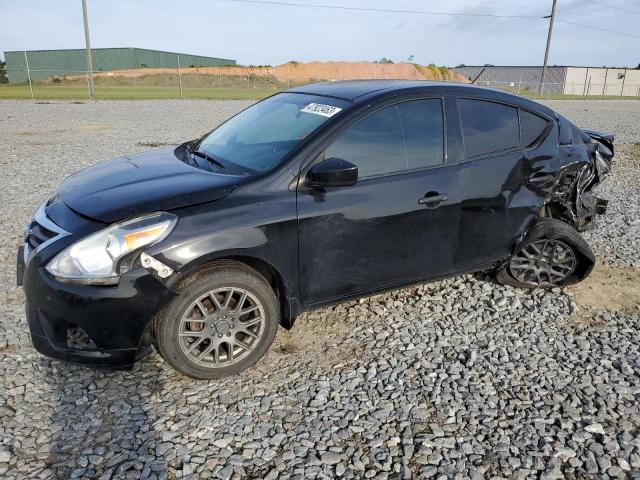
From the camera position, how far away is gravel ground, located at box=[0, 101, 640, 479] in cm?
243

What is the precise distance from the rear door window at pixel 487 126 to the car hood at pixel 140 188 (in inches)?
69.4

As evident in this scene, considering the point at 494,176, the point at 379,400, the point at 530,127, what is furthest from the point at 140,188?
the point at 530,127

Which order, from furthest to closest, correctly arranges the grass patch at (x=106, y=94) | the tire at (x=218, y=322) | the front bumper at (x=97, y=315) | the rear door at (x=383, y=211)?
the grass patch at (x=106, y=94) < the rear door at (x=383, y=211) < the tire at (x=218, y=322) < the front bumper at (x=97, y=315)

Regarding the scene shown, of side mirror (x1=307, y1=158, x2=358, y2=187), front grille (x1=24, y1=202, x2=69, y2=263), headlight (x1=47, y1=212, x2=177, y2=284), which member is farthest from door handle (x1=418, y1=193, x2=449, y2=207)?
front grille (x1=24, y1=202, x2=69, y2=263)

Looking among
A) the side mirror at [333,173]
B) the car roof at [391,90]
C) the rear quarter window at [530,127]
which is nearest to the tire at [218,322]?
the side mirror at [333,173]

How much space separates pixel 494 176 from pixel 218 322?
2300 mm

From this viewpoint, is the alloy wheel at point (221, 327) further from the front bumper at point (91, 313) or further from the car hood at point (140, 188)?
the car hood at point (140, 188)

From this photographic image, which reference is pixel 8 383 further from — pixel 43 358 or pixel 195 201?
pixel 195 201

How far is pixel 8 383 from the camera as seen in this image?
296cm

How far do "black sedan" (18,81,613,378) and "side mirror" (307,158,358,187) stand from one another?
12 mm

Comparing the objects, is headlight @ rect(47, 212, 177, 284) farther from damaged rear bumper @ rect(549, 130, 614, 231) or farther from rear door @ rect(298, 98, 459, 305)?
damaged rear bumper @ rect(549, 130, 614, 231)

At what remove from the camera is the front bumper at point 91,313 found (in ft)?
8.63

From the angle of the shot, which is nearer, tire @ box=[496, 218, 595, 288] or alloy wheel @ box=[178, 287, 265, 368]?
alloy wheel @ box=[178, 287, 265, 368]

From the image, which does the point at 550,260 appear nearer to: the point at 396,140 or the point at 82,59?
the point at 396,140
